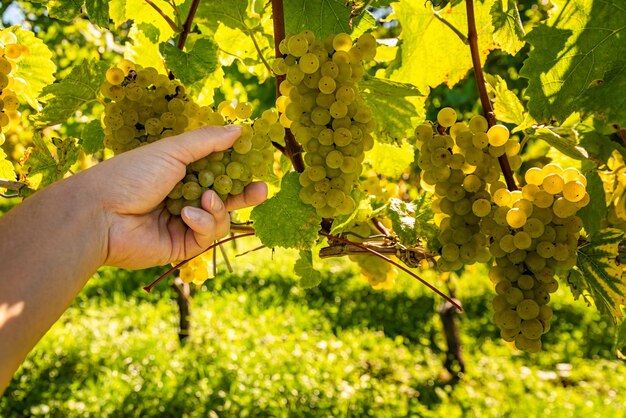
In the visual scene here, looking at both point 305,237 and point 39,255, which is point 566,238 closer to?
point 305,237

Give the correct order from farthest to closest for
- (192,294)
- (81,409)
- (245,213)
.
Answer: (192,294)
(81,409)
(245,213)

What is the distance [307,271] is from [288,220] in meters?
0.35

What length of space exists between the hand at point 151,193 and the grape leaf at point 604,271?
572 millimetres

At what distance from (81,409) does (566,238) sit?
3441mm

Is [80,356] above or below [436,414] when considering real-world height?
below

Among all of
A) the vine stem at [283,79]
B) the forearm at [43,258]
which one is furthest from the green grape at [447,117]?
the forearm at [43,258]

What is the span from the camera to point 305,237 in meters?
1.11

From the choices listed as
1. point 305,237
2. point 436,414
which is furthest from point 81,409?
point 305,237

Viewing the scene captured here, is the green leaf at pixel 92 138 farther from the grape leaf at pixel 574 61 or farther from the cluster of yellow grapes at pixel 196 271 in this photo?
the grape leaf at pixel 574 61

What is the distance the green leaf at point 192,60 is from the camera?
1151mm

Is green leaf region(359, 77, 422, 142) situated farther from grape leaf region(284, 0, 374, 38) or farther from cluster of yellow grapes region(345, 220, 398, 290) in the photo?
cluster of yellow grapes region(345, 220, 398, 290)

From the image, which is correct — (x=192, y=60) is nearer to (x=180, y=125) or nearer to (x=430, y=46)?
(x=180, y=125)

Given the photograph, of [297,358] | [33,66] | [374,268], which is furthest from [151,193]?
[297,358]

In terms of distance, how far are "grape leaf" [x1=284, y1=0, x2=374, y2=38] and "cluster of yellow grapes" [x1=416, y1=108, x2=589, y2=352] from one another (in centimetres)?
23
